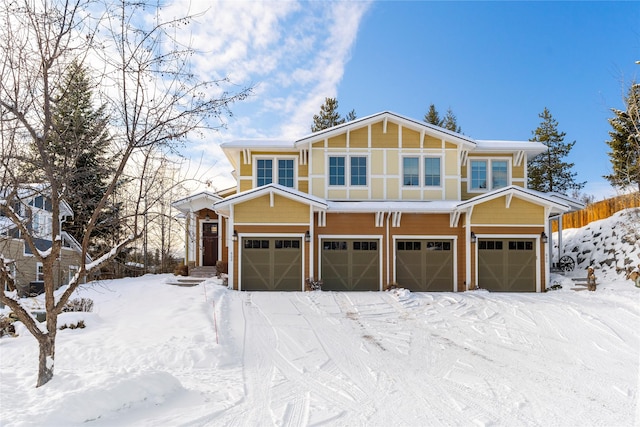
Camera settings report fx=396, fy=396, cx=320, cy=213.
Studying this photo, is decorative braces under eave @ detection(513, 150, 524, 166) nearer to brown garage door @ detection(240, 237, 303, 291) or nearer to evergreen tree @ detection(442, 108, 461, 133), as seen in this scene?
brown garage door @ detection(240, 237, 303, 291)

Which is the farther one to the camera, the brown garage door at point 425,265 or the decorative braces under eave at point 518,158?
the decorative braces under eave at point 518,158

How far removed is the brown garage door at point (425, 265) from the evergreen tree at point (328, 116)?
18848 millimetres

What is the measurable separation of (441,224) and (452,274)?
2009mm

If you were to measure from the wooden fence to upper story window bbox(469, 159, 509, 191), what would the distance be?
661 centimetres

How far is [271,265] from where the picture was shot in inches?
581

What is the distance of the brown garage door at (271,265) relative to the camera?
48.2ft

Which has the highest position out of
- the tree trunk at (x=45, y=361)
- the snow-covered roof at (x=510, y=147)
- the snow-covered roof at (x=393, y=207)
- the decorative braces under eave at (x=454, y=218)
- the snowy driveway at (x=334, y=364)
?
the snow-covered roof at (x=510, y=147)

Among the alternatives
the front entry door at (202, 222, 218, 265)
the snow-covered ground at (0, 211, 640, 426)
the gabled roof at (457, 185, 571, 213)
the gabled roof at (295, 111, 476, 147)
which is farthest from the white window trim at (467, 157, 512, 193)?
the front entry door at (202, 222, 218, 265)

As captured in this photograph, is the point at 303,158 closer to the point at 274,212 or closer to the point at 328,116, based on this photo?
the point at 274,212

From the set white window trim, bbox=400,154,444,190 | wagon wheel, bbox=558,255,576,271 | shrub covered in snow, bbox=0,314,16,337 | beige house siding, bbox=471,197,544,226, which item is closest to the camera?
shrub covered in snow, bbox=0,314,16,337

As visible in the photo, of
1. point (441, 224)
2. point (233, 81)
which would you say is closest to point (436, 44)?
point (441, 224)

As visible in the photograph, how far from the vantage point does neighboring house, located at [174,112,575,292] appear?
A: 1476cm

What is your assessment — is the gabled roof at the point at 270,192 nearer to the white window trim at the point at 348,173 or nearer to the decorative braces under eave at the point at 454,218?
the white window trim at the point at 348,173

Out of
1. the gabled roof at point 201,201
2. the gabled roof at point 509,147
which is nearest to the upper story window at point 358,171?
the gabled roof at point 509,147
